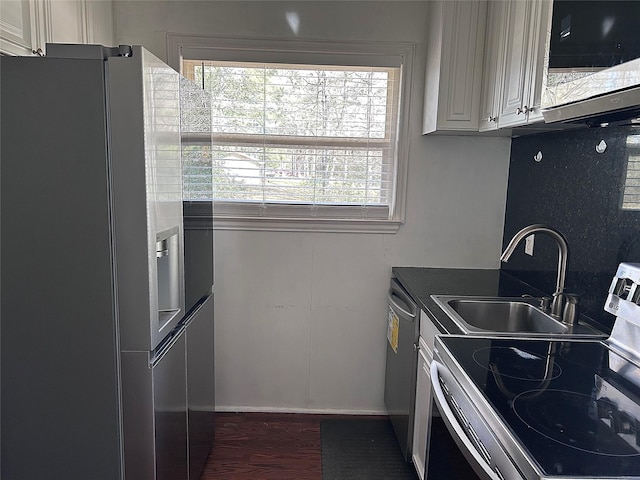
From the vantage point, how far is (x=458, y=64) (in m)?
2.28

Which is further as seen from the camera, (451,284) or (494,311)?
(451,284)

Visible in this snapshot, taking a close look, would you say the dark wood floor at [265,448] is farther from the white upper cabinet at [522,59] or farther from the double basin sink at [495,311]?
the white upper cabinet at [522,59]

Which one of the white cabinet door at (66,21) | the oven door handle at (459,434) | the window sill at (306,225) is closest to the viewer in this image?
the oven door handle at (459,434)

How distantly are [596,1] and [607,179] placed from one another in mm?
746

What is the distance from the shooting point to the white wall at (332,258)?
251cm

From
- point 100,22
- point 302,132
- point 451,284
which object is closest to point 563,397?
point 451,284

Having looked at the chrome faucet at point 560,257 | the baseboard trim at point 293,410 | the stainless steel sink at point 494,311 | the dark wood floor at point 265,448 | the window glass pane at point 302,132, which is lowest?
the dark wood floor at point 265,448

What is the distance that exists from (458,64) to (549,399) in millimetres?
1612

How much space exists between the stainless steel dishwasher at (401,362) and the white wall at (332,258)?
0.16 m

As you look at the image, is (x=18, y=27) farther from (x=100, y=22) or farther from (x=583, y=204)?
(x=583, y=204)

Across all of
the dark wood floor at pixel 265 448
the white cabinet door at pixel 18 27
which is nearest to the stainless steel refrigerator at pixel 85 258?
the white cabinet door at pixel 18 27

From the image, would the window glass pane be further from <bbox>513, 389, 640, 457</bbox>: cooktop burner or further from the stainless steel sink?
<bbox>513, 389, 640, 457</bbox>: cooktop burner

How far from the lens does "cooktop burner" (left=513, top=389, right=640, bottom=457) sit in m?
1.02

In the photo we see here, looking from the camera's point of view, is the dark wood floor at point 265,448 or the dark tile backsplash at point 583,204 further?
the dark wood floor at point 265,448
